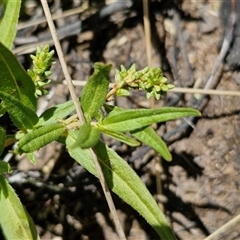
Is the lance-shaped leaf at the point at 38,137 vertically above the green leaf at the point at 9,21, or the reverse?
the green leaf at the point at 9,21

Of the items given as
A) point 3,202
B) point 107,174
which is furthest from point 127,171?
point 3,202

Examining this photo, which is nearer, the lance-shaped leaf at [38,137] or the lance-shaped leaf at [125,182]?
the lance-shaped leaf at [38,137]

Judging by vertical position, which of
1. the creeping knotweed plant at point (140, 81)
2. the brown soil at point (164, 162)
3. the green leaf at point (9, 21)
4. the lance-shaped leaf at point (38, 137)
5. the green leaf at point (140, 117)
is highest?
the green leaf at point (9, 21)

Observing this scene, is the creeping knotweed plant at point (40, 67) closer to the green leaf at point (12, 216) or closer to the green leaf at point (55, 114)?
the green leaf at point (55, 114)

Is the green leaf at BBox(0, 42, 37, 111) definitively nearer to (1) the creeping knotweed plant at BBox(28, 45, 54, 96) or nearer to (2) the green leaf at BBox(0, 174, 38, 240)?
(1) the creeping knotweed plant at BBox(28, 45, 54, 96)

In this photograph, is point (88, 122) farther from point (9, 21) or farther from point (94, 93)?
point (9, 21)

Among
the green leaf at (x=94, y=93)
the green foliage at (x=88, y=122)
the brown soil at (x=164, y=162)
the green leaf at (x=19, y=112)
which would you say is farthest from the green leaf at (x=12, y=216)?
the brown soil at (x=164, y=162)

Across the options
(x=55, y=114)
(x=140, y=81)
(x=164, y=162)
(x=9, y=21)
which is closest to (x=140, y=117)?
(x=140, y=81)
